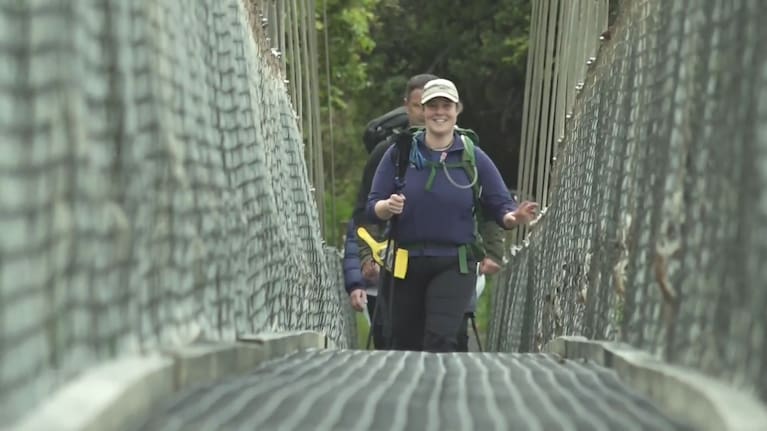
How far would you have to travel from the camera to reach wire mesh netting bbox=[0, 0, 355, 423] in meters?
2.24

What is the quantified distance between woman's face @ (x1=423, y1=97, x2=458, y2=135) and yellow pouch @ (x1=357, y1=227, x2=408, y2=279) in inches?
19.7

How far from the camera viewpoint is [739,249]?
2.50 meters

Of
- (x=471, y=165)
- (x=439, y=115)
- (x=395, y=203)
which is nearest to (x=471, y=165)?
(x=471, y=165)

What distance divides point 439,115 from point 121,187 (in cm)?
333

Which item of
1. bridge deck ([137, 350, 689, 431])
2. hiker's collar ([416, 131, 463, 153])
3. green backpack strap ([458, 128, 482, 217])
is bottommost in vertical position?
bridge deck ([137, 350, 689, 431])

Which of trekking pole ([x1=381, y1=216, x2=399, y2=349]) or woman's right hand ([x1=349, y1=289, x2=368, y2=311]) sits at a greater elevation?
trekking pole ([x1=381, y1=216, x2=399, y2=349])

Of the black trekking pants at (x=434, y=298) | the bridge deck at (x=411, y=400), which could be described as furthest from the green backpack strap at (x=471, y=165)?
the bridge deck at (x=411, y=400)

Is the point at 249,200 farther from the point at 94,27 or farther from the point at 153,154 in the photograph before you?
the point at 94,27

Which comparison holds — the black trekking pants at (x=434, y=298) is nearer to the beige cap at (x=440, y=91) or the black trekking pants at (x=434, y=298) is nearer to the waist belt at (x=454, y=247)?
the waist belt at (x=454, y=247)

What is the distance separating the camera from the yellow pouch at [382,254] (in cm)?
607

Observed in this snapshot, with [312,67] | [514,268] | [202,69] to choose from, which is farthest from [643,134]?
[514,268]

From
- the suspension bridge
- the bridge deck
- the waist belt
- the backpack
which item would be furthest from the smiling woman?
the bridge deck

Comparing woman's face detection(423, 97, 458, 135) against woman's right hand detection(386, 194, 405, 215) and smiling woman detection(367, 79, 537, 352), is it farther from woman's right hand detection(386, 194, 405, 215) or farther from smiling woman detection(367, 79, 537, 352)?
woman's right hand detection(386, 194, 405, 215)

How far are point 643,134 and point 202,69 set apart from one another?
1071mm
